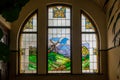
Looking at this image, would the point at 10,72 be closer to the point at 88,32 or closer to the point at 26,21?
the point at 26,21

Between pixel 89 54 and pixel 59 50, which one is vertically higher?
pixel 59 50

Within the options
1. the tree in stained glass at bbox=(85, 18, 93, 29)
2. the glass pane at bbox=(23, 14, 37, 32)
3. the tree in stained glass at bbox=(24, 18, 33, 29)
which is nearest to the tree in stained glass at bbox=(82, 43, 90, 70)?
the tree in stained glass at bbox=(85, 18, 93, 29)

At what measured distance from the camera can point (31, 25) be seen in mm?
8594

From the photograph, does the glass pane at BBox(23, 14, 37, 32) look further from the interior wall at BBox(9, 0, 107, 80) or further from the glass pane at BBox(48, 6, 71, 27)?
the glass pane at BBox(48, 6, 71, 27)

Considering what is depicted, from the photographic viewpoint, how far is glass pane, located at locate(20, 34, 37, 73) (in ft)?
28.1

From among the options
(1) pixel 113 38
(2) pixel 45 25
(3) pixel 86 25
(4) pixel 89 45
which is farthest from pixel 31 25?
(1) pixel 113 38

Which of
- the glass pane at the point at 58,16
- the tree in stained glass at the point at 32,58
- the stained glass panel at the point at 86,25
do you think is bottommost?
the tree in stained glass at the point at 32,58

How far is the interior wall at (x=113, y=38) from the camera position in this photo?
269 inches

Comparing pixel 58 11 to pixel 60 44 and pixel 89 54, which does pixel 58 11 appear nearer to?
pixel 60 44

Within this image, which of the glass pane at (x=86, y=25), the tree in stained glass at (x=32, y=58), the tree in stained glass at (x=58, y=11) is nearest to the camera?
the tree in stained glass at (x=32, y=58)

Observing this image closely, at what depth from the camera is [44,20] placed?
28.0 ft

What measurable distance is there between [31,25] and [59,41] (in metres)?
1.10

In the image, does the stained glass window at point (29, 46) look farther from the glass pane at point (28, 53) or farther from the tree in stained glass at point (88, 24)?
the tree in stained glass at point (88, 24)

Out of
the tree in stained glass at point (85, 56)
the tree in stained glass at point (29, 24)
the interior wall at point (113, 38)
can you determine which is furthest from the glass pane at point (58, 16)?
the interior wall at point (113, 38)
